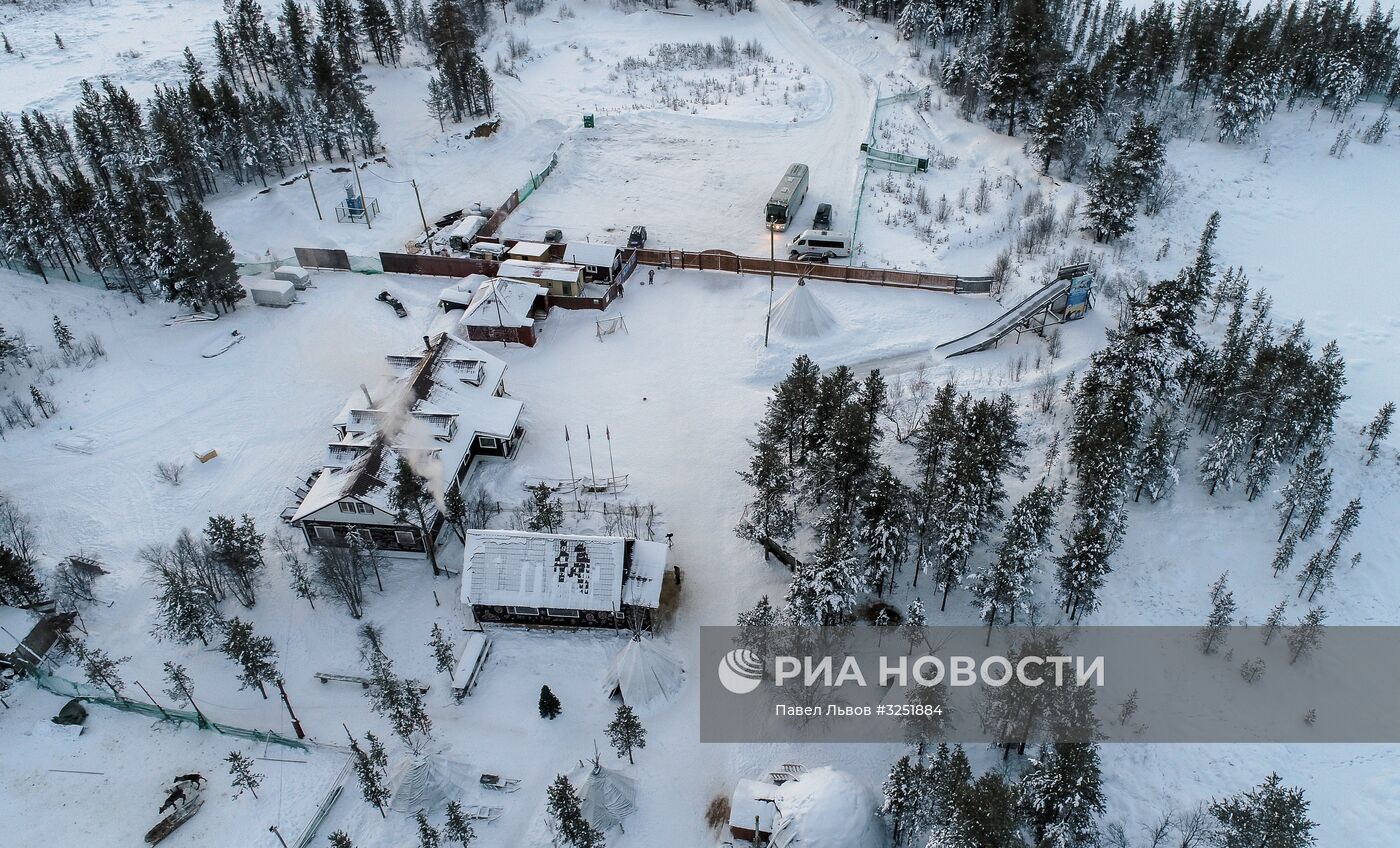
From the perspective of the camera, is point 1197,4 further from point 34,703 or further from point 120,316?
point 34,703

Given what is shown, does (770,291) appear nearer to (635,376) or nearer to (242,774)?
(635,376)

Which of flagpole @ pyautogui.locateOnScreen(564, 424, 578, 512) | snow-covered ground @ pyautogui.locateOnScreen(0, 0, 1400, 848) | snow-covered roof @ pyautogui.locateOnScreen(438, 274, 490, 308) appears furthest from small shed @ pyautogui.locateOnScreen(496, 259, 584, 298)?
flagpole @ pyautogui.locateOnScreen(564, 424, 578, 512)

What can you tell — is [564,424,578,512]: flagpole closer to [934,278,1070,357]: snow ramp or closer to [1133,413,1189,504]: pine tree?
[934,278,1070,357]: snow ramp

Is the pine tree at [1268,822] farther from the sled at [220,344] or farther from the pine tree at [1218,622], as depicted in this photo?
the sled at [220,344]

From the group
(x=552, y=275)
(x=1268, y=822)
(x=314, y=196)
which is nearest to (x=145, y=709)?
(x=552, y=275)

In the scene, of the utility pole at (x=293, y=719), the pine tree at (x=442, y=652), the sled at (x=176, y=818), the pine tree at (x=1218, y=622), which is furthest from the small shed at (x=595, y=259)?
the pine tree at (x=1218, y=622)
